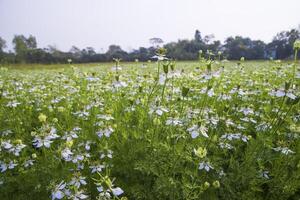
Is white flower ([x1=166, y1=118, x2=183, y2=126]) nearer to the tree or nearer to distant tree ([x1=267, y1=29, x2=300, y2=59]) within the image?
distant tree ([x1=267, y1=29, x2=300, y2=59])

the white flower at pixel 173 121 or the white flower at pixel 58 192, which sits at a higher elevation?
the white flower at pixel 173 121

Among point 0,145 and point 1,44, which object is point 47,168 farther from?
point 1,44

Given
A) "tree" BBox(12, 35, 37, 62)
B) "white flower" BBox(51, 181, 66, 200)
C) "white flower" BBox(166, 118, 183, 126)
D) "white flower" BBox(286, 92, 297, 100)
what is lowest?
"white flower" BBox(51, 181, 66, 200)

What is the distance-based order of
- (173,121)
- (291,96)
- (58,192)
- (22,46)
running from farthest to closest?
1. (22,46)
2. (173,121)
3. (291,96)
4. (58,192)

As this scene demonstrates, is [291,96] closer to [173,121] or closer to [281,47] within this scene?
[173,121]

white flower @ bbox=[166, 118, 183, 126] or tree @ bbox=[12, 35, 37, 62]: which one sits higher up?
tree @ bbox=[12, 35, 37, 62]

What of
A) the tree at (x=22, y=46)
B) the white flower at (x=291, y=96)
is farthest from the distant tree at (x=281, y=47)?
the tree at (x=22, y=46)

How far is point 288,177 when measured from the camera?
2605 millimetres

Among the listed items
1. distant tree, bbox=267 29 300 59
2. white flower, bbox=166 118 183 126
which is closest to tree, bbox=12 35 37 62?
distant tree, bbox=267 29 300 59

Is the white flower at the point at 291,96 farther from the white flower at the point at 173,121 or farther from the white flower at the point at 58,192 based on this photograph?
the white flower at the point at 58,192

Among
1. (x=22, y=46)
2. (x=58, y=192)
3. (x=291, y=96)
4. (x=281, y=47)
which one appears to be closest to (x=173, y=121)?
(x=291, y=96)

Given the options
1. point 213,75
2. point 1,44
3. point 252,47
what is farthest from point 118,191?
point 1,44

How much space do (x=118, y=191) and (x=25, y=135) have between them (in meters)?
2.55

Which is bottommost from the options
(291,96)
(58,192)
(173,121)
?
(58,192)
